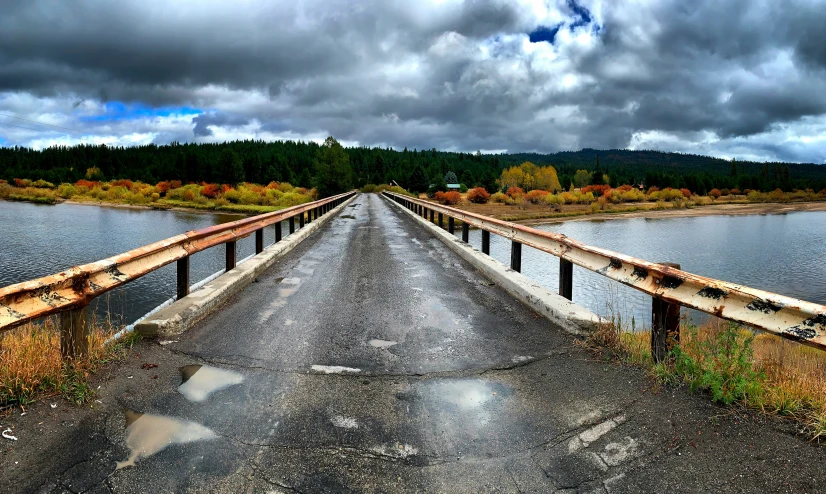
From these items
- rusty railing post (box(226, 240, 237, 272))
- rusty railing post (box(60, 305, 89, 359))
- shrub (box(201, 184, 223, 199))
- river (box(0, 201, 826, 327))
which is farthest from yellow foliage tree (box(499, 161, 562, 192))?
rusty railing post (box(60, 305, 89, 359))

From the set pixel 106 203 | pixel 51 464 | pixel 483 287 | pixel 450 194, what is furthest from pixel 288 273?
pixel 106 203

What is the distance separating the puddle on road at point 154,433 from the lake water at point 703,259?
836 cm

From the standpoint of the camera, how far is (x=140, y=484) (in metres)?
2.68

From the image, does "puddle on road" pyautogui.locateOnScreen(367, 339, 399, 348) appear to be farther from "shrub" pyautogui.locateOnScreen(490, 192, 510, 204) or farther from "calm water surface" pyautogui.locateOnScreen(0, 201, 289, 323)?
"shrub" pyautogui.locateOnScreen(490, 192, 510, 204)

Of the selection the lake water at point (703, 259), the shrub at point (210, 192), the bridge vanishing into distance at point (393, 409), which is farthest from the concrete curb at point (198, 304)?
the shrub at point (210, 192)

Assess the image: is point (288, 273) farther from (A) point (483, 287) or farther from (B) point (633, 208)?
(B) point (633, 208)

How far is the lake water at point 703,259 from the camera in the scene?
16.7m

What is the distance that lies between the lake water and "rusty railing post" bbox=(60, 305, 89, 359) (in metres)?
8.78

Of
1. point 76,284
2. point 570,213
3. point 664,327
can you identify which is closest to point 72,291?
point 76,284

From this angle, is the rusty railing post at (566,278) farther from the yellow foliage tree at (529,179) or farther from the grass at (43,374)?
the yellow foliage tree at (529,179)

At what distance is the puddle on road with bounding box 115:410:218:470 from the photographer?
3008 millimetres

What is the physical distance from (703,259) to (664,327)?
2732cm

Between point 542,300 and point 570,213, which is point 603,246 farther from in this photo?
point 570,213

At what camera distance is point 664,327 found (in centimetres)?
423
